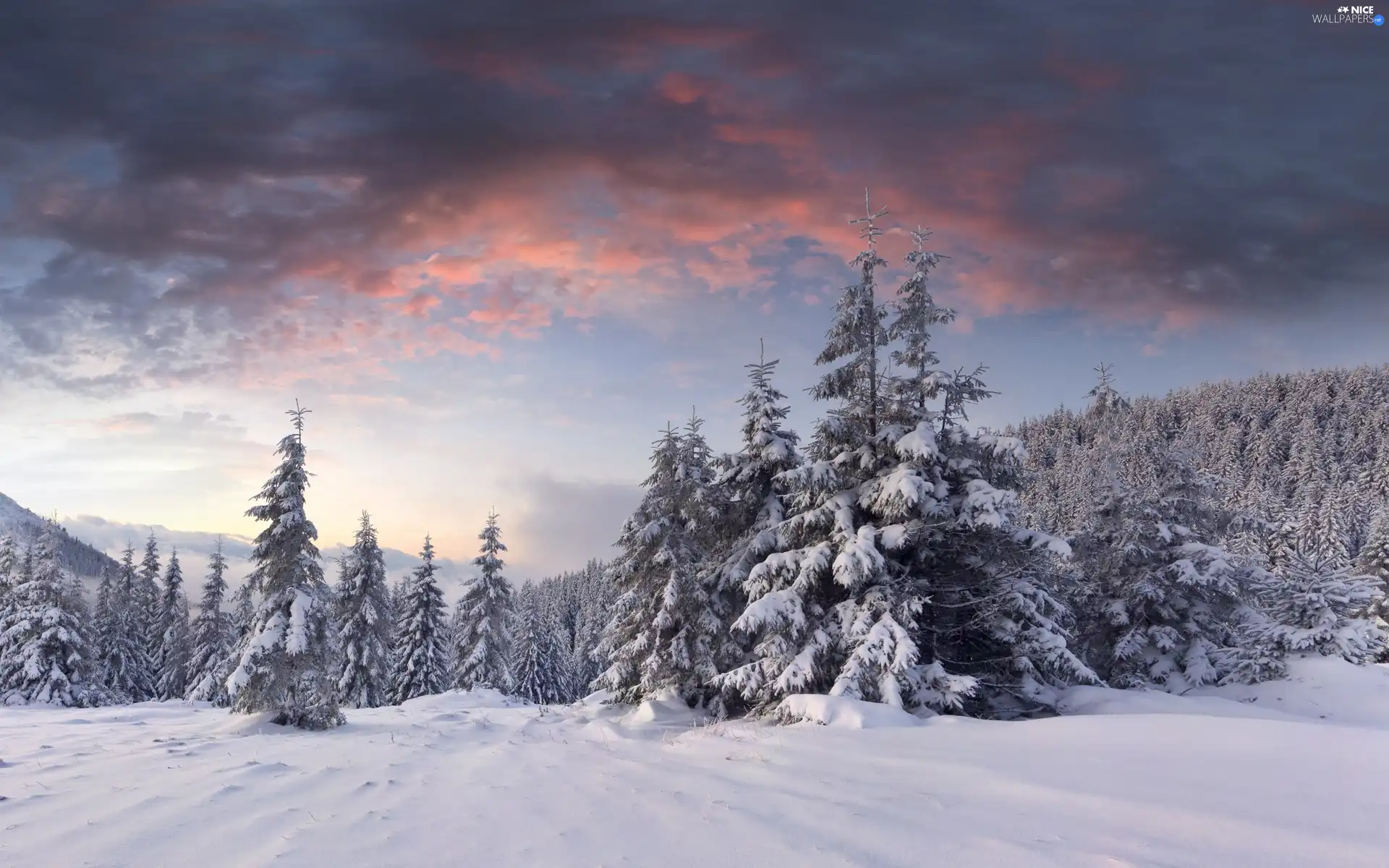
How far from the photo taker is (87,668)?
3666 cm

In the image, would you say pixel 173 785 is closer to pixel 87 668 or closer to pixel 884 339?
pixel 884 339

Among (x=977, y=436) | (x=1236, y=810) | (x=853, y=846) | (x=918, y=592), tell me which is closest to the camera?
(x=853, y=846)

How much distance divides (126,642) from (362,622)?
25830 mm

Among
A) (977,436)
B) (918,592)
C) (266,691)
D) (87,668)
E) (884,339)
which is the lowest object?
(87,668)

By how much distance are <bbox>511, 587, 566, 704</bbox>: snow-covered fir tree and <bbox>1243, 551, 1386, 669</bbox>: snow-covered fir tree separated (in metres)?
47.7

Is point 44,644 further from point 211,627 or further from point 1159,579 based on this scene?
point 1159,579

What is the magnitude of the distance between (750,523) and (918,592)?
21.0 feet

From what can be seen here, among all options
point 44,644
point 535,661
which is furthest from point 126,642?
point 535,661

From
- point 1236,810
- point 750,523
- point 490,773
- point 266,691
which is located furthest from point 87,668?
point 1236,810

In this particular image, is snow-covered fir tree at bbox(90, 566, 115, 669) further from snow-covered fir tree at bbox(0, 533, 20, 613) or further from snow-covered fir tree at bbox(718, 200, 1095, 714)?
snow-covered fir tree at bbox(718, 200, 1095, 714)

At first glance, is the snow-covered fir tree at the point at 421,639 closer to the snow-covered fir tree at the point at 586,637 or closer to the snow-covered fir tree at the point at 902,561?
the snow-covered fir tree at the point at 586,637

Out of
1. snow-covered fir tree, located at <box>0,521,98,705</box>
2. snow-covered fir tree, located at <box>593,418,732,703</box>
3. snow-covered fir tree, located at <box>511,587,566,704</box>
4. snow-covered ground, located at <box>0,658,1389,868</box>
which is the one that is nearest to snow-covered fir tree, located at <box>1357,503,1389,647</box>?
snow-covered fir tree, located at <box>593,418,732,703</box>

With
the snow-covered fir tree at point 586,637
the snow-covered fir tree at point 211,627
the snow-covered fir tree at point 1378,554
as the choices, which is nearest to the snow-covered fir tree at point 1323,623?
the snow-covered fir tree at point 1378,554

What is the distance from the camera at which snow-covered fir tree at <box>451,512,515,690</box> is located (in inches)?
1554
